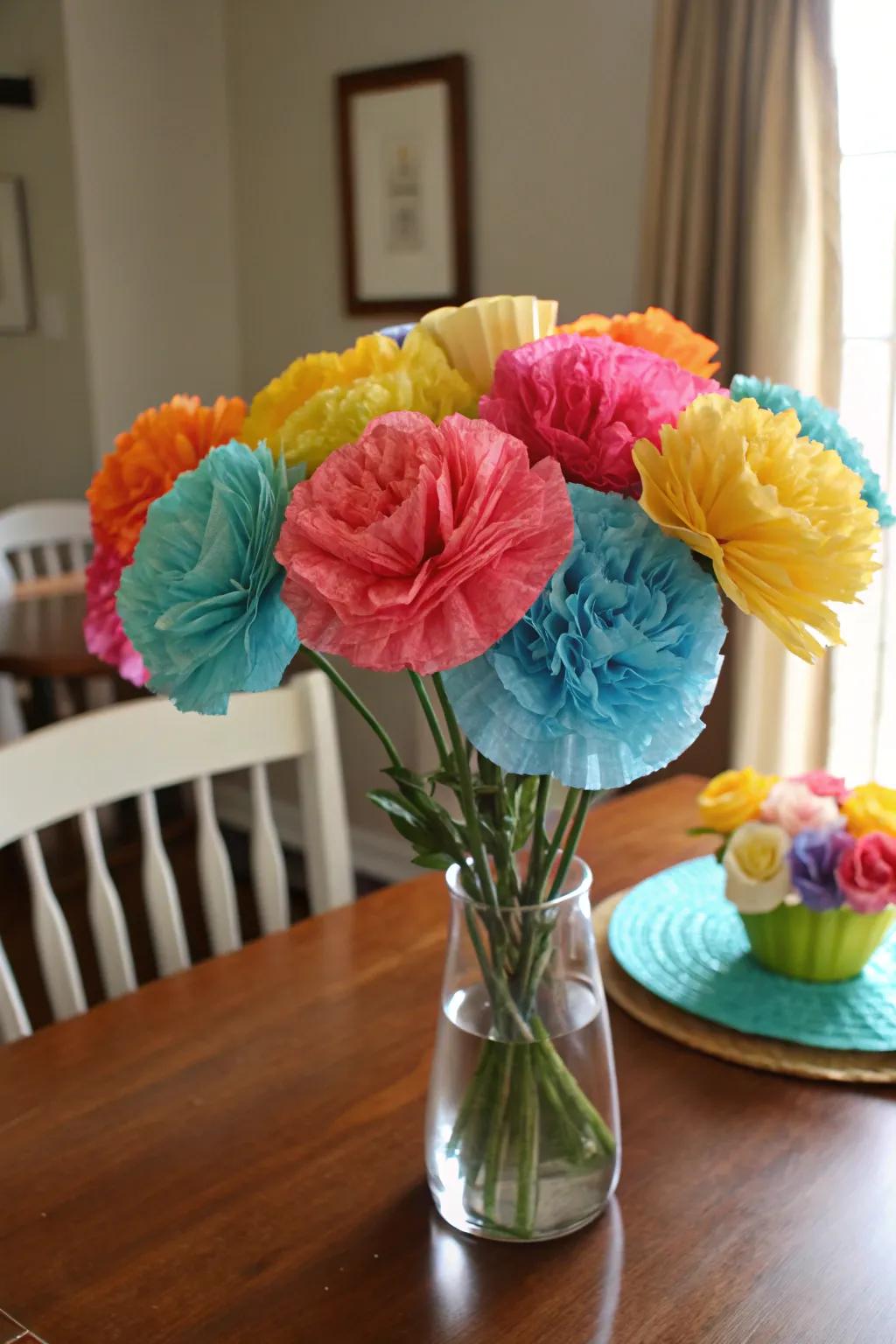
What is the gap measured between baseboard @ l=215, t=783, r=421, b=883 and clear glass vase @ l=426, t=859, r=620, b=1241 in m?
2.27

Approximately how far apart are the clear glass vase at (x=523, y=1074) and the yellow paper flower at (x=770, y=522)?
24cm

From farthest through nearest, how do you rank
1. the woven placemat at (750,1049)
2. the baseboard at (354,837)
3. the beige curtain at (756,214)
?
the baseboard at (354,837), the beige curtain at (756,214), the woven placemat at (750,1049)

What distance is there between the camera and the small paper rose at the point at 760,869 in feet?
3.35

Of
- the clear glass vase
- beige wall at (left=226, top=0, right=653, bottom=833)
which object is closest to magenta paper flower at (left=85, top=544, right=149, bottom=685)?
the clear glass vase

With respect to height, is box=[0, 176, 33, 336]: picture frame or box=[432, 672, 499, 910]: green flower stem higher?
box=[0, 176, 33, 336]: picture frame

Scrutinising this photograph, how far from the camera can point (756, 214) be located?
2.15 m

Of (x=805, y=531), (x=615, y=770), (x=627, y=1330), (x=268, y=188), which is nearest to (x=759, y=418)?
(x=805, y=531)

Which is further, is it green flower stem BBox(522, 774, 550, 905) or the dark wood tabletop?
the dark wood tabletop

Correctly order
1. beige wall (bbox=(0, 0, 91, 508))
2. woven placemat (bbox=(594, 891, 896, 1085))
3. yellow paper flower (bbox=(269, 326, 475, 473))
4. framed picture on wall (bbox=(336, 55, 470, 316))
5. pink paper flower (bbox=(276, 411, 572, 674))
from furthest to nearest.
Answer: beige wall (bbox=(0, 0, 91, 508)) → framed picture on wall (bbox=(336, 55, 470, 316)) → woven placemat (bbox=(594, 891, 896, 1085)) → yellow paper flower (bbox=(269, 326, 475, 473)) → pink paper flower (bbox=(276, 411, 572, 674))

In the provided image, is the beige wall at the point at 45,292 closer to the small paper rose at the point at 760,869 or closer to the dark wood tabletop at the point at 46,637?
the dark wood tabletop at the point at 46,637

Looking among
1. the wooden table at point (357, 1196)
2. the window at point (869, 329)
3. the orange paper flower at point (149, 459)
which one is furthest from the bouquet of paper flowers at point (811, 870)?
the window at point (869, 329)

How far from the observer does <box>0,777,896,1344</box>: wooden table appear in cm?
74

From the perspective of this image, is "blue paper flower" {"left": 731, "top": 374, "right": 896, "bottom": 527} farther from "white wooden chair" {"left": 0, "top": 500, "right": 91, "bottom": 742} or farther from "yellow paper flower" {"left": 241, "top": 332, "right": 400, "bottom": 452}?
"white wooden chair" {"left": 0, "top": 500, "right": 91, "bottom": 742}

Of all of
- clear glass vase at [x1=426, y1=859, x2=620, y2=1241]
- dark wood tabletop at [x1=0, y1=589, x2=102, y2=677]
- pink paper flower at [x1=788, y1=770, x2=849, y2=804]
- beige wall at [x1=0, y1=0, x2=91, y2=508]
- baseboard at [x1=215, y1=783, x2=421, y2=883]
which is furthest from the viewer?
baseboard at [x1=215, y1=783, x2=421, y2=883]
